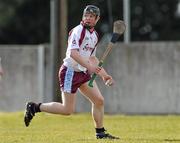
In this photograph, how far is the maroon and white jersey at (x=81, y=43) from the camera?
1324 cm

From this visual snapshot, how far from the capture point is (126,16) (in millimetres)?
30219

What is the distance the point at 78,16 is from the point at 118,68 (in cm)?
1979

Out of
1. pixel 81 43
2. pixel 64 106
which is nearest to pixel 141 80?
pixel 64 106

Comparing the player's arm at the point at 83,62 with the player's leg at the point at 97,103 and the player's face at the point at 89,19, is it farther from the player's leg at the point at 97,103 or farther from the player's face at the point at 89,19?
the player's leg at the point at 97,103

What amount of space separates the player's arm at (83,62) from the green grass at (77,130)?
1123 millimetres

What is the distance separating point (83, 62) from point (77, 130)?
11.5ft

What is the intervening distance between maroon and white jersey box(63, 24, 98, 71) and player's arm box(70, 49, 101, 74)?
10cm

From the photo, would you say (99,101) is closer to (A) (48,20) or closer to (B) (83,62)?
(B) (83,62)

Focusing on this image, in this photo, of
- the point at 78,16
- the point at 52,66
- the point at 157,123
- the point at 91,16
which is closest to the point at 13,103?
the point at 52,66

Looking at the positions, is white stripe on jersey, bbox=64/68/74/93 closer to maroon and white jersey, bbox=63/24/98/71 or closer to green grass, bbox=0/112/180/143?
maroon and white jersey, bbox=63/24/98/71

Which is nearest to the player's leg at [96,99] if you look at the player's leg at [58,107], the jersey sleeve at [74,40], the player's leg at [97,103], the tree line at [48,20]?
the player's leg at [97,103]

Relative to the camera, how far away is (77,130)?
16297 millimetres

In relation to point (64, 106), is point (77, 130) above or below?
below

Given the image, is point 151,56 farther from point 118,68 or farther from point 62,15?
point 62,15
